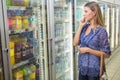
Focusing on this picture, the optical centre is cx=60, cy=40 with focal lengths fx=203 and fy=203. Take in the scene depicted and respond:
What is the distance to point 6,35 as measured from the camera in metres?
2.16

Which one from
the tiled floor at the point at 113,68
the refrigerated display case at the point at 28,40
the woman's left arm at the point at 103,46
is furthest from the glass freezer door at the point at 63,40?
the tiled floor at the point at 113,68

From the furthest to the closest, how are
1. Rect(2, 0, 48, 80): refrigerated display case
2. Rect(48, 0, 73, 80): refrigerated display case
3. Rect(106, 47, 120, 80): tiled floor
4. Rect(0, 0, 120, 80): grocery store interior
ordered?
Rect(106, 47, 120, 80): tiled floor, Rect(48, 0, 73, 80): refrigerated display case, Rect(2, 0, 48, 80): refrigerated display case, Rect(0, 0, 120, 80): grocery store interior

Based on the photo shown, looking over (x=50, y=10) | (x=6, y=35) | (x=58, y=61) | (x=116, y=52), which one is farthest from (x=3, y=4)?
(x=116, y=52)

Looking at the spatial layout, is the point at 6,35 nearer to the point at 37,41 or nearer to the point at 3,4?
the point at 3,4

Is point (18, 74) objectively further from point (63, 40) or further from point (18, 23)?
point (63, 40)

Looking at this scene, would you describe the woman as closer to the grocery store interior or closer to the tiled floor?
the grocery store interior

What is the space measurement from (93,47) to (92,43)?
0.18 ft

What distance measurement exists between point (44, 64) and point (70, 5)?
1203 millimetres

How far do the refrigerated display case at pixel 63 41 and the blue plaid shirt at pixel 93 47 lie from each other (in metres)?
0.58

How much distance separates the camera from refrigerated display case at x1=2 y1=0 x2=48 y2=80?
256cm

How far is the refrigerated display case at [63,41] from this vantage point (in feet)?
10.9

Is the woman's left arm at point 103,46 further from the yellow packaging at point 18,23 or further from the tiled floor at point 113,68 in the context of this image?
the tiled floor at point 113,68

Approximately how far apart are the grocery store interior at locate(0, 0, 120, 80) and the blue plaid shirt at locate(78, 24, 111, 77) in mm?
532

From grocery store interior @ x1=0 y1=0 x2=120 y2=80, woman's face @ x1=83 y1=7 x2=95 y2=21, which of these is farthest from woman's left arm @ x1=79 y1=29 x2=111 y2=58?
grocery store interior @ x1=0 y1=0 x2=120 y2=80
